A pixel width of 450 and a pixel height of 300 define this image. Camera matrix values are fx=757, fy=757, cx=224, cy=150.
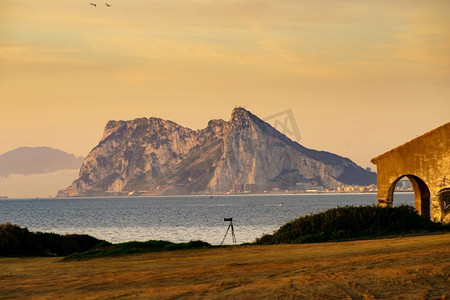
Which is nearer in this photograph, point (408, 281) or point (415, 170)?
point (408, 281)

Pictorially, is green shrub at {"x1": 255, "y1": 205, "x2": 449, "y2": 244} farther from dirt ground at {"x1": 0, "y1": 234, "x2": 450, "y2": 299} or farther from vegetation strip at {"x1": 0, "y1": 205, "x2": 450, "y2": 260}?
dirt ground at {"x1": 0, "y1": 234, "x2": 450, "y2": 299}

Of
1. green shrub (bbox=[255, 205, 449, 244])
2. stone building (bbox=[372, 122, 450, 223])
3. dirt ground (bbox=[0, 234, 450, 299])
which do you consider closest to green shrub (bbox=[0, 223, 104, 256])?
dirt ground (bbox=[0, 234, 450, 299])

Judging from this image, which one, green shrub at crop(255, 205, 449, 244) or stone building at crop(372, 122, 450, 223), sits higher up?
stone building at crop(372, 122, 450, 223)

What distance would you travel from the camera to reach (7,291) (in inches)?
803

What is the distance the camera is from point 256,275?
21469 mm

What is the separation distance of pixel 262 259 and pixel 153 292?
7767 mm

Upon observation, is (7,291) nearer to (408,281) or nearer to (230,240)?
(408,281)

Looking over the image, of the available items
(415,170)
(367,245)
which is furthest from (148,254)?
(415,170)

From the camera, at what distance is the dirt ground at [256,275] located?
732 inches

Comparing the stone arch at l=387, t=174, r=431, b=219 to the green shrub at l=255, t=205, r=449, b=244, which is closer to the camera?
the green shrub at l=255, t=205, r=449, b=244

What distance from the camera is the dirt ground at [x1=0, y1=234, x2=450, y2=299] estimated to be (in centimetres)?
1858

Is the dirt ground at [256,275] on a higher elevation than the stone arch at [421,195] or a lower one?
lower

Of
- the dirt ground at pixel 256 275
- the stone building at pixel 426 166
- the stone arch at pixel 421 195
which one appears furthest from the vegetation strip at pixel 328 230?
the stone arch at pixel 421 195

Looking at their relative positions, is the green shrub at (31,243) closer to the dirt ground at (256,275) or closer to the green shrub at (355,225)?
the dirt ground at (256,275)
